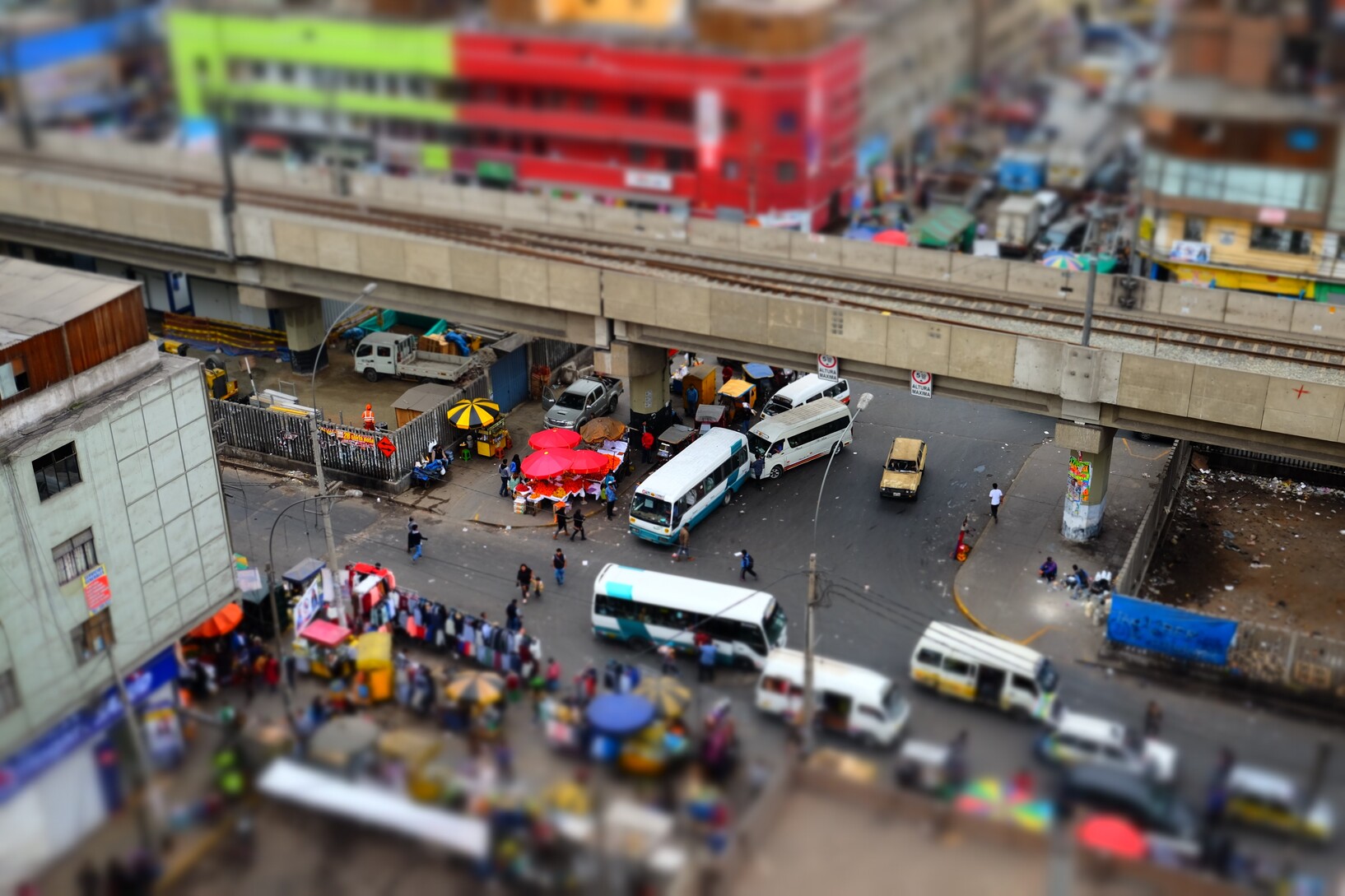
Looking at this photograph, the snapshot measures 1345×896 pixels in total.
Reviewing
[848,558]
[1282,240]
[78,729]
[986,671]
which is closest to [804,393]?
[848,558]

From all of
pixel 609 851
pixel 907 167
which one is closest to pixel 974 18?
pixel 907 167

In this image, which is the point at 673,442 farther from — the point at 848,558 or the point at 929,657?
the point at 929,657

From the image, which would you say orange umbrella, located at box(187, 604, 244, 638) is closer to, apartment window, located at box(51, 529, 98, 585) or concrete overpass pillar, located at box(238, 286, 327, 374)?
apartment window, located at box(51, 529, 98, 585)

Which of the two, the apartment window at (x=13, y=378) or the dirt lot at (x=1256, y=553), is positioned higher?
the apartment window at (x=13, y=378)

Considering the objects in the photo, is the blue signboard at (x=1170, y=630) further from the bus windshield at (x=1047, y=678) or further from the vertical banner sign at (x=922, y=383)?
the vertical banner sign at (x=922, y=383)

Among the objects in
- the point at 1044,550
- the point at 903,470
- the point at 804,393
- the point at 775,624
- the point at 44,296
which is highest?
the point at 44,296

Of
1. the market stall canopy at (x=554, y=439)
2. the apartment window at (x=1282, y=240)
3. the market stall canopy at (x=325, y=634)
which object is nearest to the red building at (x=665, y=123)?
the apartment window at (x=1282, y=240)

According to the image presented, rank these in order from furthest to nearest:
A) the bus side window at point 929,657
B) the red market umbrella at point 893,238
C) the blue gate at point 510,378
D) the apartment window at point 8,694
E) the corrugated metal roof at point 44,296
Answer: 1. the red market umbrella at point 893,238
2. the blue gate at point 510,378
3. the bus side window at point 929,657
4. the corrugated metal roof at point 44,296
5. the apartment window at point 8,694

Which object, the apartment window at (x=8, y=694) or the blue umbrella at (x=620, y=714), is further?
the apartment window at (x=8, y=694)
